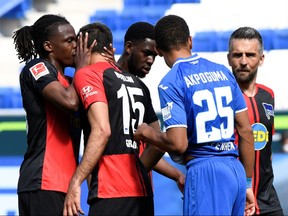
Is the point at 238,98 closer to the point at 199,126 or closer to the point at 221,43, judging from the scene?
the point at 199,126

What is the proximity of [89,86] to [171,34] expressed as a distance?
2.04 ft

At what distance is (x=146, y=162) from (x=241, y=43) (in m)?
1.51

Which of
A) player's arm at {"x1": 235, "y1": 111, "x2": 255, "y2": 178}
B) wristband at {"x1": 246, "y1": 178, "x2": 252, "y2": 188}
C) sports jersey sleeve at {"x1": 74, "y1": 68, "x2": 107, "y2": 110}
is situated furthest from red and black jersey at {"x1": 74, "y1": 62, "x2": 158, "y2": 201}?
wristband at {"x1": 246, "y1": 178, "x2": 252, "y2": 188}

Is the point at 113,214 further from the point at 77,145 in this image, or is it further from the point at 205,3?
the point at 205,3

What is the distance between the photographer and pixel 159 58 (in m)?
10.2

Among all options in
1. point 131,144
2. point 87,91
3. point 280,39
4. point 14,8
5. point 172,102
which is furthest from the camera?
point 14,8

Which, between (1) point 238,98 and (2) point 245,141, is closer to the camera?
(1) point 238,98

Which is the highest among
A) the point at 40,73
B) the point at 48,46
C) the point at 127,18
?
the point at 127,18

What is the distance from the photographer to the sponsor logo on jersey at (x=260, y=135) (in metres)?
6.61

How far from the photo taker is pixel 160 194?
30.6 ft

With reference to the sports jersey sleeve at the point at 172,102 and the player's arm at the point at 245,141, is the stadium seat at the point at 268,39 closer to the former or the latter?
the player's arm at the point at 245,141

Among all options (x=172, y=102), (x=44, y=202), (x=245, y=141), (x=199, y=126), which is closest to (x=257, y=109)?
(x=245, y=141)

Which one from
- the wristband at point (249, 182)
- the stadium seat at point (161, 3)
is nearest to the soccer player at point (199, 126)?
the wristband at point (249, 182)

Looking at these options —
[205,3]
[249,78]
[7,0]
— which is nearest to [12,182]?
[7,0]
